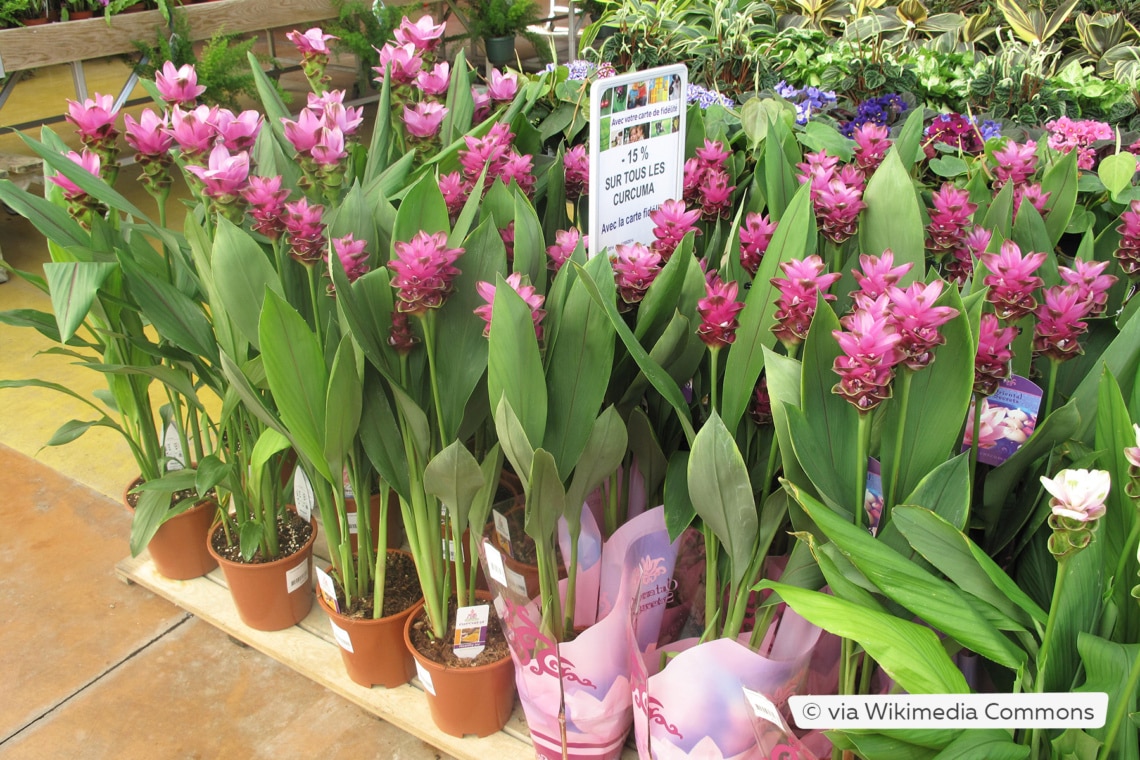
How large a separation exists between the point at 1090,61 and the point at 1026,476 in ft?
5.92

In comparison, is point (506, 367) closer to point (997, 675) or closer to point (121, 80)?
point (997, 675)

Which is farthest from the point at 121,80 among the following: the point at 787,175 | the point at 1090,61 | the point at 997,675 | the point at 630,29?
the point at 997,675

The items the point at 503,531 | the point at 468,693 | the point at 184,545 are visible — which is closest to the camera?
the point at 503,531

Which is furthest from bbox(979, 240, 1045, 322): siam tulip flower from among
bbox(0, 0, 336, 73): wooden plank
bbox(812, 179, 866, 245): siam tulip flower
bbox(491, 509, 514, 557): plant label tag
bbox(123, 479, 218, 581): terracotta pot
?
bbox(0, 0, 336, 73): wooden plank

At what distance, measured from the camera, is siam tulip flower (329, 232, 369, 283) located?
91cm

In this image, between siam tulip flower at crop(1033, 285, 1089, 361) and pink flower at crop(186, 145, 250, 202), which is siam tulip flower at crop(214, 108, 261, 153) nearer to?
pink flower at crop(186, 145, 250, 202)

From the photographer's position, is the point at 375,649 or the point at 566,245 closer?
the point at 566,245

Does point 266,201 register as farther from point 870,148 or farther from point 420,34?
point 870,148

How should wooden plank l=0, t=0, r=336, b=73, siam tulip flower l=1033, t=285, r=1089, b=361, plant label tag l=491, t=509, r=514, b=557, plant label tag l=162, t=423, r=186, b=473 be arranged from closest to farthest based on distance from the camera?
siam tulip flower l=1033, t=285, r=1089, b=361, plant label tag l=491, t=509, r=514, b=557, plant label tag l=162, t=423, r=186, b=473, wooden plank l=0, t=0, r=336, b=73

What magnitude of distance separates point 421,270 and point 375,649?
0.61 m

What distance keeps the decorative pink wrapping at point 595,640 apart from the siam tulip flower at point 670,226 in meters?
0.26

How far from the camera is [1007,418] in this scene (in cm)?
84

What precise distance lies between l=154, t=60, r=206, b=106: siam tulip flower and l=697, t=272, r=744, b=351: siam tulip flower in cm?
75

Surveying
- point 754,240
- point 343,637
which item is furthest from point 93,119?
point 754,240
